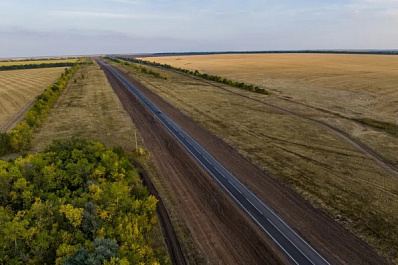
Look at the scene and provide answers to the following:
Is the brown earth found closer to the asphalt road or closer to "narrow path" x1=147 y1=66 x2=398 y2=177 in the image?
the asphalt road

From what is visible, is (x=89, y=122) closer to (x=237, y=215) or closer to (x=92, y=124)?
(x=92, y=124)

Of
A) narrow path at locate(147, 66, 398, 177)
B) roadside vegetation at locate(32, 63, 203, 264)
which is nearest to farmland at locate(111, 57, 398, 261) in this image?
narrow path at locate(147, 66, 398, 177)

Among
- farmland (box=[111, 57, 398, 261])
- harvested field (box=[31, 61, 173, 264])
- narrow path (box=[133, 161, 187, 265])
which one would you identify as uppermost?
harvested field (box=[31, 61, 173, 264])

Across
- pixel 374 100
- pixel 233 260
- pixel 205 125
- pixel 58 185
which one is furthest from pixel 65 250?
pixel 374 100

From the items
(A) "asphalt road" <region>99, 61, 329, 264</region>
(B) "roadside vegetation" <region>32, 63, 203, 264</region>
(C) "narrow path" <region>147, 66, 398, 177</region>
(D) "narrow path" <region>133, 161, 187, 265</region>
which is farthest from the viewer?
(C) "narrow path" <region>147, 66, 398, 177</region>

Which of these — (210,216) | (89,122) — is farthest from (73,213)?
(89,122)

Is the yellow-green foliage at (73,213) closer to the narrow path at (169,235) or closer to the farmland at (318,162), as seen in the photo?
the narrow path at (169,235)
